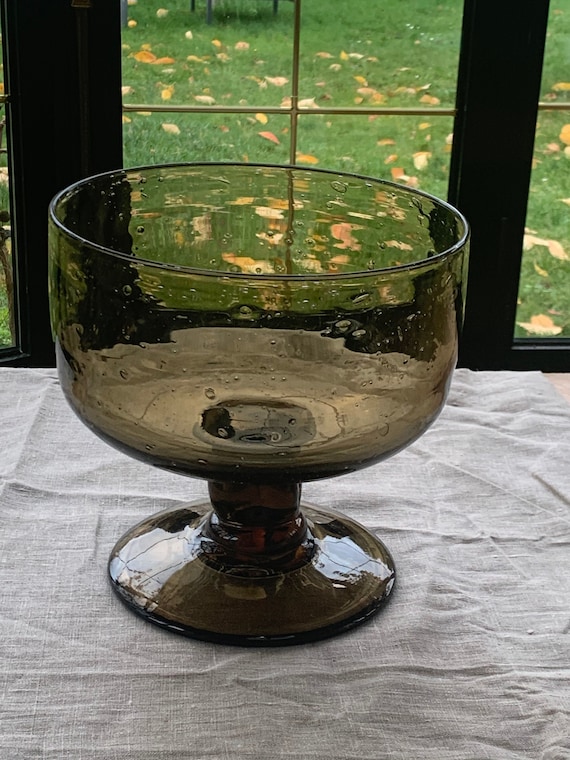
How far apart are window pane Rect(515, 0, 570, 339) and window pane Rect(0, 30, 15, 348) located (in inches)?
34.3

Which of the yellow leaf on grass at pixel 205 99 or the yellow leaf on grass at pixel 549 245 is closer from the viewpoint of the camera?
the yellow leaf on grass at pixel 205 99

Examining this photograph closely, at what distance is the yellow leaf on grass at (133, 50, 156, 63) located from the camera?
65.6 inches

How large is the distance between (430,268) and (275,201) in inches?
9.5

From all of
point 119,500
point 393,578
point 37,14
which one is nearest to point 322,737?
point 393,578

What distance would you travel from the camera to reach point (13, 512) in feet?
2.41

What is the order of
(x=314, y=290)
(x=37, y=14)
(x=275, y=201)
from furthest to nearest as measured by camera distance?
(x=37, y=14)
(x=275, y=201)
(x=314, y=290)

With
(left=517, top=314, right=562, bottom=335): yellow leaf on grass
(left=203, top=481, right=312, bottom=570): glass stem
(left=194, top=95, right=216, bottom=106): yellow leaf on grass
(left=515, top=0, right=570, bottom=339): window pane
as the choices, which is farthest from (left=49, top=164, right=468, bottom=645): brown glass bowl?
(left=517, top=314, right=562, bottom=335): yellow leaf on grass

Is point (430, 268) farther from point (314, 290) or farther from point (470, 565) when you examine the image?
point (470, 565)

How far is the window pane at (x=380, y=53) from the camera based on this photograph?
172cm

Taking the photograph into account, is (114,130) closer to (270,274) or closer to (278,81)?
(278,81)

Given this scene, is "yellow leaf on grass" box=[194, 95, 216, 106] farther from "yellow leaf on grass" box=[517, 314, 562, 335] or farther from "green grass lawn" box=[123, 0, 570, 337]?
"yellow leaf on grass" box=[517, 314, 562, 335]

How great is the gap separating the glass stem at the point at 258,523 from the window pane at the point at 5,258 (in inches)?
43.4

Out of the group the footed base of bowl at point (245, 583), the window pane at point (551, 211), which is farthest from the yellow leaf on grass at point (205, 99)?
the footed base of bowl at point (245, 583)

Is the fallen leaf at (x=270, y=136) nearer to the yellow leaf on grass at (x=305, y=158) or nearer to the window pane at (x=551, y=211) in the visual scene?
the yellow leaf on grass at (x=305, y=158)
